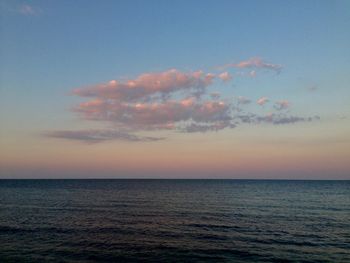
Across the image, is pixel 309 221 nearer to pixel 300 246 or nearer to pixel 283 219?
pixel 283 219

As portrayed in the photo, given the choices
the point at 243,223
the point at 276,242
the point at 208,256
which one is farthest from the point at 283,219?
the point at 208,256

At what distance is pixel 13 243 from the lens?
30.3 meters

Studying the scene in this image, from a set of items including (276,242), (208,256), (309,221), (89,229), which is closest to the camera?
(208,256)

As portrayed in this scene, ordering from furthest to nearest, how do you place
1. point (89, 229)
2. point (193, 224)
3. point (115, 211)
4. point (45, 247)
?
point (115, 211)
point (193, 224)
point (89, 229)
point (45, 247)

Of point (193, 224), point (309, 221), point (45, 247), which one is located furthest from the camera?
point (309, 221)

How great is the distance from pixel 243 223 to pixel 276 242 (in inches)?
405

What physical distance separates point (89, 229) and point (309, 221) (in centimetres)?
2927

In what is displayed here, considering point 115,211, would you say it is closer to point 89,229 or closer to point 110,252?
point 89,229

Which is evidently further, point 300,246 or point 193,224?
point 193,224

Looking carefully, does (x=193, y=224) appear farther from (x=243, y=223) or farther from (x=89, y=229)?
(x=89, y=229)

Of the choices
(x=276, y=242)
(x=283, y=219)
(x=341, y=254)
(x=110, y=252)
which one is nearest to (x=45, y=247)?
(x=110, y=252)

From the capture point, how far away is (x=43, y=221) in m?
42.1

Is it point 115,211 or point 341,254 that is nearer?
point 341,254

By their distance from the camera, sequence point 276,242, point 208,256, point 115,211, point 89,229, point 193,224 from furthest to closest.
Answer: point 115,211, point 193,224, point 89,229, point 276,242, point 208,256
